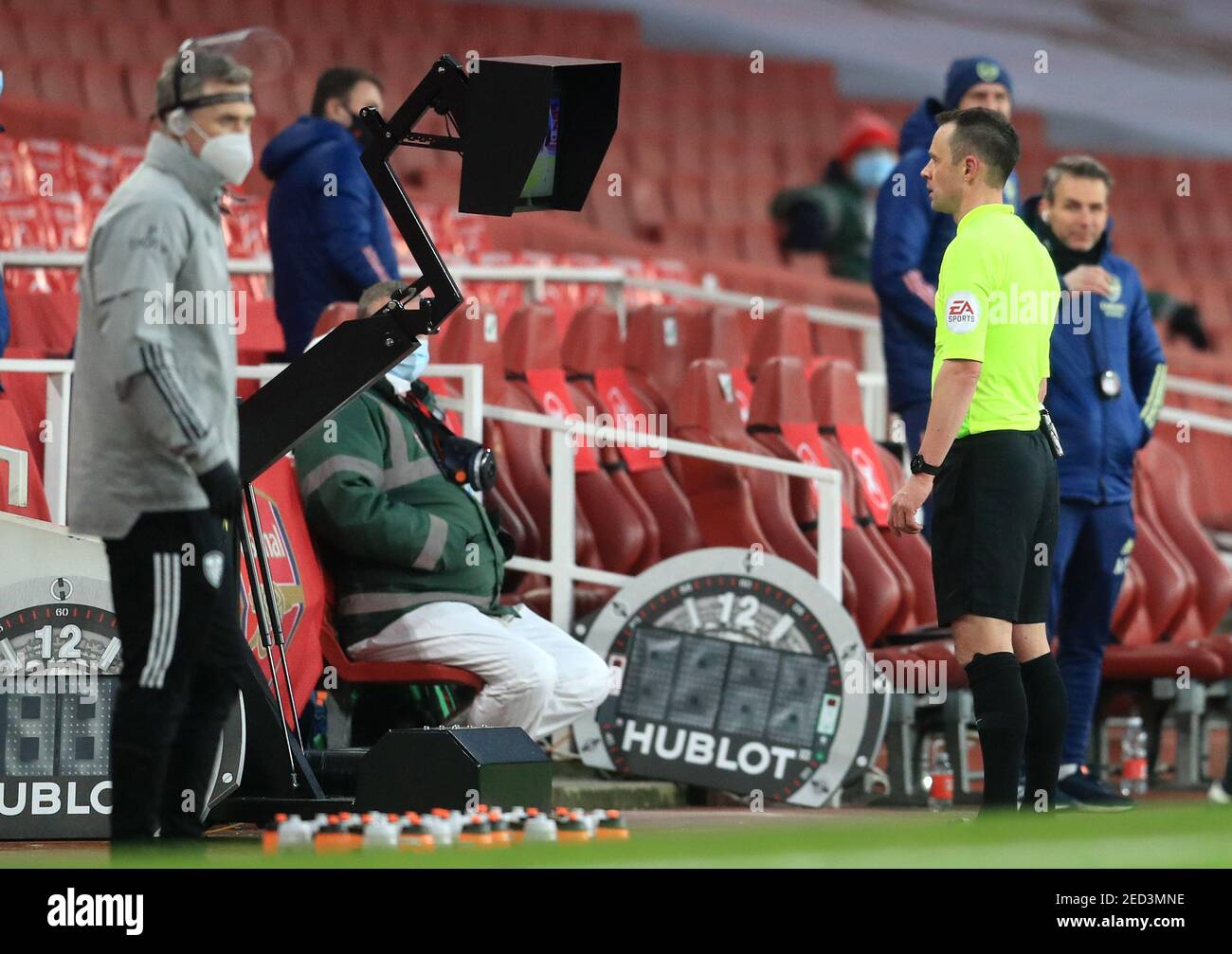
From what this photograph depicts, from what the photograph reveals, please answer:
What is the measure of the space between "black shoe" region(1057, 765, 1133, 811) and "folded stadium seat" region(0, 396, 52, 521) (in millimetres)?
2777

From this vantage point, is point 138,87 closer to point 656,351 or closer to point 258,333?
point 258,333

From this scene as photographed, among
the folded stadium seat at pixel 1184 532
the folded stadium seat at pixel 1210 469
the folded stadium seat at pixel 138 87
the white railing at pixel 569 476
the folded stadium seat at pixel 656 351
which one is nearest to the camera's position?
the white railing at pixel 569 476

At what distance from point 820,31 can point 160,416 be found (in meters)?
15.0

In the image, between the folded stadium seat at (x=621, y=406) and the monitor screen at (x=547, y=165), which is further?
the folded stadium seat at (x=621, y=406)

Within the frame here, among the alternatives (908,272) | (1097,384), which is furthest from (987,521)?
(908,272)

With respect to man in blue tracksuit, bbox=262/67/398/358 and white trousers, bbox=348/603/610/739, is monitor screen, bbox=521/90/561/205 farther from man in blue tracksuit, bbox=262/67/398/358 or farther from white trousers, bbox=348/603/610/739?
man in blue tracksuit, bbox=262/67/398/358

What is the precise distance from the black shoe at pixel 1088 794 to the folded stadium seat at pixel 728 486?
1378mm

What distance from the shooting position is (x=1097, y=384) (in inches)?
244

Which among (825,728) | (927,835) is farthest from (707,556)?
(927,835)

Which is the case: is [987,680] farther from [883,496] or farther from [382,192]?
[883,496]

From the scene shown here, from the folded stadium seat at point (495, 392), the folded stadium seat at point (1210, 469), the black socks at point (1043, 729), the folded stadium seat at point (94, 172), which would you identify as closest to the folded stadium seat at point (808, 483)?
the folded stadium seat at point (495, 392)

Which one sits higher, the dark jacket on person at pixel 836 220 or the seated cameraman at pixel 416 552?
the dark jacket on person at pixel 836 220

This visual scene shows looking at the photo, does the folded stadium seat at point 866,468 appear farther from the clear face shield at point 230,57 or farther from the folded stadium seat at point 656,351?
the clear face shield at point 230,57

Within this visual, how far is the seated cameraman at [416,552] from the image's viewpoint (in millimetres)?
5824
